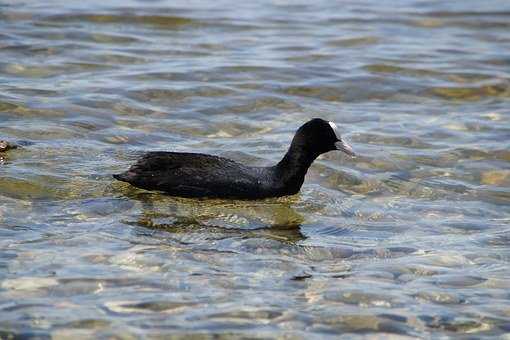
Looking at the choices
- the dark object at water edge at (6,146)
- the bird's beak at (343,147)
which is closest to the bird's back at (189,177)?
the bird's beak at (343,147)

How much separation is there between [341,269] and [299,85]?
257 inches

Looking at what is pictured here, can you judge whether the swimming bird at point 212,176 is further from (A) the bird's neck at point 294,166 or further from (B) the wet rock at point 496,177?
(B) the wet rock at point 496,177

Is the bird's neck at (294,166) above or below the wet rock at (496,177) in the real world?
above

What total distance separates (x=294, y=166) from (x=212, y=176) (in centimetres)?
83

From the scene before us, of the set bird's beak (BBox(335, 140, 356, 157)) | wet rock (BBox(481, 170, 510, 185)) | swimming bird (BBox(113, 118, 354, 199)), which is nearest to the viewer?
swimming bird (BBox(113, 118, 354, 199))

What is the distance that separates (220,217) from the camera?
953 centimetres

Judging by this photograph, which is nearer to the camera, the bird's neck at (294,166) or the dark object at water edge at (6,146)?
the bird's neck at (294,166)

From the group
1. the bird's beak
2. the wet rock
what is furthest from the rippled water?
the bird's beak

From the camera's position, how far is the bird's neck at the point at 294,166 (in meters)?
10.2

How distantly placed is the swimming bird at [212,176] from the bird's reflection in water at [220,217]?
0.09 metres

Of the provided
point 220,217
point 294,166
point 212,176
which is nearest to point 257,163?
point 294,166

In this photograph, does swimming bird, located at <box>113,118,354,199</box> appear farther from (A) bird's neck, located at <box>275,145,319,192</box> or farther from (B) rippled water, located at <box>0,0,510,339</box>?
(B) rippled water, located at <box>0,0,510,339</box>

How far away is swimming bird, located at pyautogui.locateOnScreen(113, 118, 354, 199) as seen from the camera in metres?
9.80

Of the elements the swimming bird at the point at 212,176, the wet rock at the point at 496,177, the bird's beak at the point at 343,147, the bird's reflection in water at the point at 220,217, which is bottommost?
the wet rock at the point at 496,177
